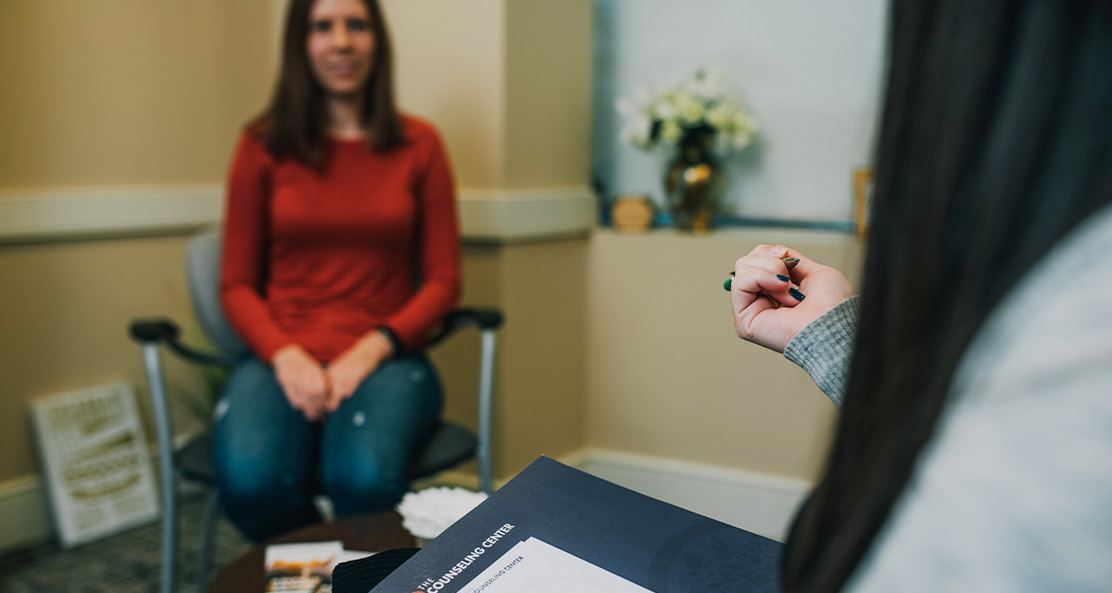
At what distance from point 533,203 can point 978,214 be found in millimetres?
1881

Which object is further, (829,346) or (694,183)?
(694,183)

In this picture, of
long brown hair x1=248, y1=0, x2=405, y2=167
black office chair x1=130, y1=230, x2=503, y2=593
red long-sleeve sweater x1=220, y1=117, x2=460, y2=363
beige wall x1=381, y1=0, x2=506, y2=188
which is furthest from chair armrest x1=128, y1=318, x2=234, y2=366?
beige wall x1=381, y1=0, x2=506, y2=188

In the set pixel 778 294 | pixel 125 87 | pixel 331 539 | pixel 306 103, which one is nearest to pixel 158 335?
pixel 306 103

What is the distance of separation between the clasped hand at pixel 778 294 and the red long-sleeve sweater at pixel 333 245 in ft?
3.27

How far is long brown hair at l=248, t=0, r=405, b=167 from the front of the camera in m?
1.72

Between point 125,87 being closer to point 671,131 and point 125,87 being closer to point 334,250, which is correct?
point 334,250

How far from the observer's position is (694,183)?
2.24 m

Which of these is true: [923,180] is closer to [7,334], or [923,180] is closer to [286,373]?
[286,373]

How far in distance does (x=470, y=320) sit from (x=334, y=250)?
32 centimetres

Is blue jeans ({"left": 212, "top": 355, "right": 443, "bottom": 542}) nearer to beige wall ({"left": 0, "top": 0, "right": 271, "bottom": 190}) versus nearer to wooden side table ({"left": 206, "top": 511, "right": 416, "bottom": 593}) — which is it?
wooden side table ({"left": 206, "top": 511, "right": 416, "bottom": 593})

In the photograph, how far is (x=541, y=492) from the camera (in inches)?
24.2

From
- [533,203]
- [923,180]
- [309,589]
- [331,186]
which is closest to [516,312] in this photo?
[533,203]

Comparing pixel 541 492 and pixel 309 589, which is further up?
pixel 541 492

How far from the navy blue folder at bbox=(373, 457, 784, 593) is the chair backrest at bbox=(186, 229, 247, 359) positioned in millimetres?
1276
